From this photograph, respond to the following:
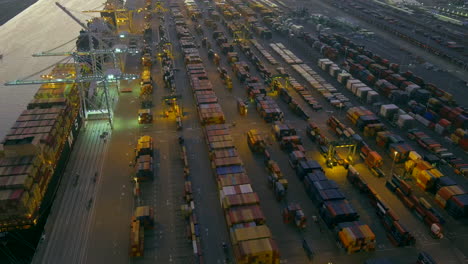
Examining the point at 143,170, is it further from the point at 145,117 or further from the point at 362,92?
the point at 362,92

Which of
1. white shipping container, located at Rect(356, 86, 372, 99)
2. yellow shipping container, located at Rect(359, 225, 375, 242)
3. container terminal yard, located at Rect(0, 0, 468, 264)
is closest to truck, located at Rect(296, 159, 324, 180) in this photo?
container terminal yard, located at Rect(0, 0, 468, 264)

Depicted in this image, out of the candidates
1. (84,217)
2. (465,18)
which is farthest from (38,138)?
(465,18)

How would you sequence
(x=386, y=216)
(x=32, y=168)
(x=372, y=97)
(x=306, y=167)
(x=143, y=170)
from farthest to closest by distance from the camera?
(x=372, y=97), (x=306, y=167), (x=143, y=170), (x=32, y=168), (x=386, y=216)

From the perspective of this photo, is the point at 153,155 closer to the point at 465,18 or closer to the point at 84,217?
the point at 84,217

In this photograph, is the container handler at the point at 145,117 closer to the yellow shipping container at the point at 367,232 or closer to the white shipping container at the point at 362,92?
the yellow shipping container at the point at 367,232

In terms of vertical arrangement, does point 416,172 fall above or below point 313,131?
below

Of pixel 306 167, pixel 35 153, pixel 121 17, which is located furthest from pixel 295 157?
pixel 121 17
